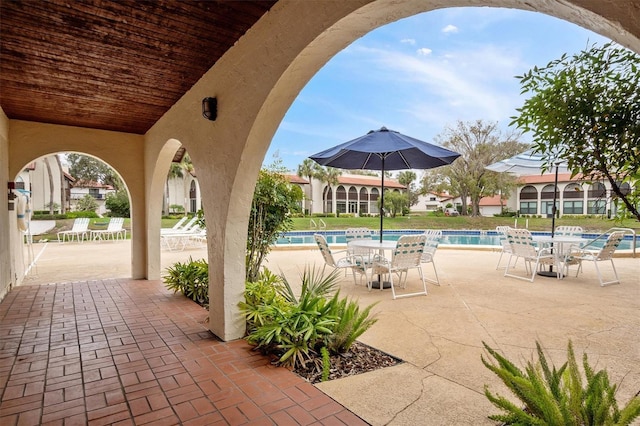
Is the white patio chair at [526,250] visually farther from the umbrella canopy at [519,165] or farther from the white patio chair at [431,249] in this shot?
the umbrella canopy at [519,165]

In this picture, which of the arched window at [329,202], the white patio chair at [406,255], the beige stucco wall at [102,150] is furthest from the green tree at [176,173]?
the white patio chair at [406,255]

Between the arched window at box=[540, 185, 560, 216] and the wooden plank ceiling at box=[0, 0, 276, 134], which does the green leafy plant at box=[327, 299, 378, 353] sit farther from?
the arched window at box=[540, 185, 560, 216]

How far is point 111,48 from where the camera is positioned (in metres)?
3.47

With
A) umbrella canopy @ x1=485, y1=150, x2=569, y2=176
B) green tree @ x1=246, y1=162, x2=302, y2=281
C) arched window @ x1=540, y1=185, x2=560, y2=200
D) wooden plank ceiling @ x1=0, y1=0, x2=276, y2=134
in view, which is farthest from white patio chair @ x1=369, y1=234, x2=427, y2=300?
arched window @ x1=540, y1=185, x2=560, y2=200

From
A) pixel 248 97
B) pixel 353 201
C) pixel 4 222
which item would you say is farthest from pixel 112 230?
pixel 353 201

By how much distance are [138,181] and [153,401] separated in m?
5.82

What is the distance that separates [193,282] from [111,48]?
3489mm

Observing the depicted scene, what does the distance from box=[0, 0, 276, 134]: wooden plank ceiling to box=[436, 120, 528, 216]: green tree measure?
83.9 feet

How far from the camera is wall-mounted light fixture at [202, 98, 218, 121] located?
384 cm

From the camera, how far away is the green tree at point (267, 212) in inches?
193

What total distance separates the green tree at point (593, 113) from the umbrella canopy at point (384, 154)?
401 cm

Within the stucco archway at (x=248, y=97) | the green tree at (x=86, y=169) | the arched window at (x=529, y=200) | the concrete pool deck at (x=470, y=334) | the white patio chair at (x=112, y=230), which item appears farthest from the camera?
the arched window at (x=529, y=200)

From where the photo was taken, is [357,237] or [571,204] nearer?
[357,237]

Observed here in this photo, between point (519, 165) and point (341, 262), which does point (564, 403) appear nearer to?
point (341, 262)
